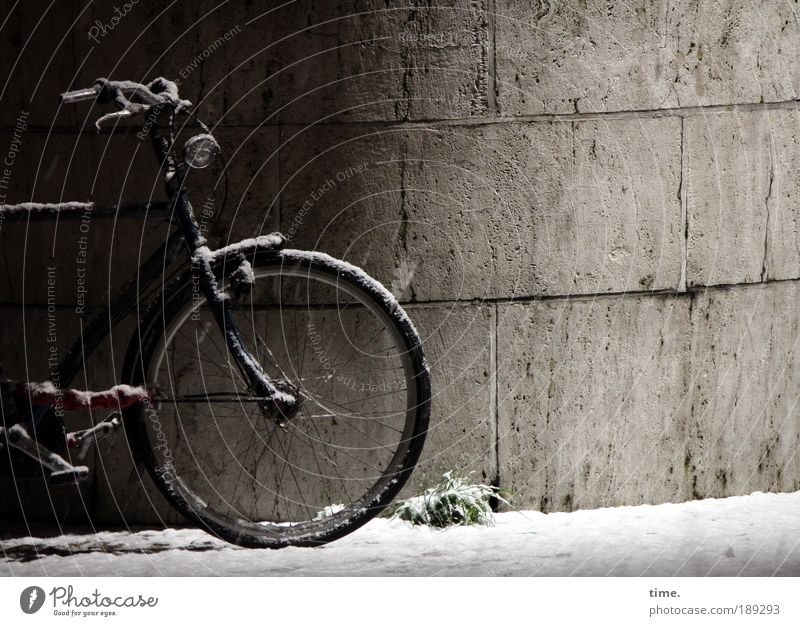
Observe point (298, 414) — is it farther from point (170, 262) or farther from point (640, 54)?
point (640, 54)

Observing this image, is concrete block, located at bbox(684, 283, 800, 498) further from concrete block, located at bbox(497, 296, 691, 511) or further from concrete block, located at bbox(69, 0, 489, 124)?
Answer: concrete block, located at bbox(69, 0, 489, 124)

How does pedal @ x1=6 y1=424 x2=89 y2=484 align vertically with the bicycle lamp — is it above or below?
below

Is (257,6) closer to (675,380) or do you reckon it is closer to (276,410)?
(276,410)

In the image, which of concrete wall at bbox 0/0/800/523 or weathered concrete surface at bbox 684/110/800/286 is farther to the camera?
weathered concrete surface at bbox 684/110/800/286

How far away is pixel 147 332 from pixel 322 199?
1013 mm

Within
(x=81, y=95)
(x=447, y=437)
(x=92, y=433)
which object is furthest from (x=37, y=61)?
(x=447, y=437)

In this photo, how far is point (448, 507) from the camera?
477cm

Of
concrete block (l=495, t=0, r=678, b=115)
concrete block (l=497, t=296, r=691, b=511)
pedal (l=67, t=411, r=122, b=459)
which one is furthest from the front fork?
concrete block (l=495, t=0, r=678, b=115)

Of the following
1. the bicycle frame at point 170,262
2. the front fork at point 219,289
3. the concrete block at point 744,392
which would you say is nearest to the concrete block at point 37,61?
the bicycle frame at point 170,262

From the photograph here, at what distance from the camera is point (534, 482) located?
4.89 meters

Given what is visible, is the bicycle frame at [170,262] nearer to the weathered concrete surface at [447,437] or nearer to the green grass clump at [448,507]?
the weathered concrete surface at [447,437]

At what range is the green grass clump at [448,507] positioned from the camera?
15.6ft

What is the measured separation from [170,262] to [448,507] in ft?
5.56

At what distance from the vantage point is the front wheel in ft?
14.6
